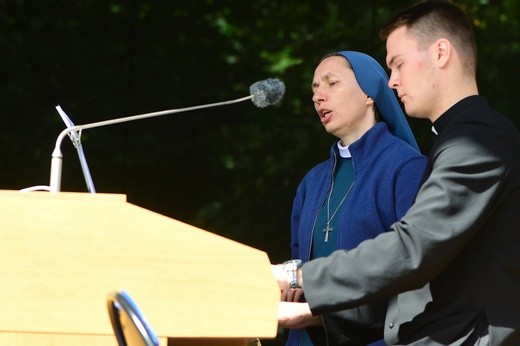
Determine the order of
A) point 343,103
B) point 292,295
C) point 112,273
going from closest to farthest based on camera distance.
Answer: point 112,273 < point 292,295 < point 343,103

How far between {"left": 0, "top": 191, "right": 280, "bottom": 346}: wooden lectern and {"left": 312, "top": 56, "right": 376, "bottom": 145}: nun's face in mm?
1260

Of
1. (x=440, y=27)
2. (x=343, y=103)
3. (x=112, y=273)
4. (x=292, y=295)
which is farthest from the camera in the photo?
(x=343, y=103)

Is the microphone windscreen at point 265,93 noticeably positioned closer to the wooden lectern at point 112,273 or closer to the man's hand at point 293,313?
the man's hand at point 293,313

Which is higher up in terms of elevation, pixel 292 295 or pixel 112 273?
pixel 112 273

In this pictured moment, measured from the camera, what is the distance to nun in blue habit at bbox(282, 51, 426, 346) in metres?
3.10

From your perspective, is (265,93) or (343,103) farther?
(343,103)

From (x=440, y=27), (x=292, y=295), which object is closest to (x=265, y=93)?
(x=292, y=295)

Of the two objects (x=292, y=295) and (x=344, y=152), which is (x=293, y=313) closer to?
(x=292, y=295)

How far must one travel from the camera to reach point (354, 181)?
3426 millimetres

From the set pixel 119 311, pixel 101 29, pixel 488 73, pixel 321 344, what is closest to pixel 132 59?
pixel 101 29

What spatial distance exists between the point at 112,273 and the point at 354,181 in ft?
4.16

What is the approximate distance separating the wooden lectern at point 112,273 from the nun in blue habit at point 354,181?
75 centimetres

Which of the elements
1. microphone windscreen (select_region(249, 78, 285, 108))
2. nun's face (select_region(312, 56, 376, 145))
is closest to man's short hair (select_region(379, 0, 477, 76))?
microphone windscreen (select_region(249, 78, 285, 108))

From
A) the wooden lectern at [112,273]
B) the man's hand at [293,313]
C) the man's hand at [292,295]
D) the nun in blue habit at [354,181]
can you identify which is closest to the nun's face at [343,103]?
the nun in blue habit at [354,181]
